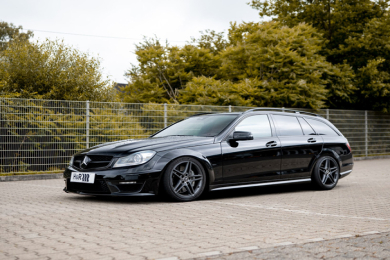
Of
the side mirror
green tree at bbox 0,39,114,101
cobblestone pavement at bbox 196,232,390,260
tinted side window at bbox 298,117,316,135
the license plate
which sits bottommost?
cobblestone pavement at bbox 196,232,390,260

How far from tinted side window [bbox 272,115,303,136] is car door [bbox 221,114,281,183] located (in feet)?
0.70

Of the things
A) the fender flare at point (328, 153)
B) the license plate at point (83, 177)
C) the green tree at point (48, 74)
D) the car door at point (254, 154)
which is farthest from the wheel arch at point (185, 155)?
the green tree at point (48, 74)

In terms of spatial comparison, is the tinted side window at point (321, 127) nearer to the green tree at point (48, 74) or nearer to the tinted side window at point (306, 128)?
the tinted side window at point (306, 128)

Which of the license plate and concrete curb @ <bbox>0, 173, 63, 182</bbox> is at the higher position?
the license plate

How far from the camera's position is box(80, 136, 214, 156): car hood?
7.33 m

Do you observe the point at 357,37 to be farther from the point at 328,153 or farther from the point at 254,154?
the point at 254,154

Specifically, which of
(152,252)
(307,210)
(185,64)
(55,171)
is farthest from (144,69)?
(152,252)

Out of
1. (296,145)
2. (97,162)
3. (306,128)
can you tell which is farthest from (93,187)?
(306,128)

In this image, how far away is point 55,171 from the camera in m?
12.6

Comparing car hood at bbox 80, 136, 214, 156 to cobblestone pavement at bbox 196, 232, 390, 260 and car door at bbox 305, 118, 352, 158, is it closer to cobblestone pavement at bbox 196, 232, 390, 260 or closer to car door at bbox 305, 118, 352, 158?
car door at bbox 305, 118, 352, 158

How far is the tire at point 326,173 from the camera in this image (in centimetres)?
923

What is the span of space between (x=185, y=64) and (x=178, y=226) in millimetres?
22887

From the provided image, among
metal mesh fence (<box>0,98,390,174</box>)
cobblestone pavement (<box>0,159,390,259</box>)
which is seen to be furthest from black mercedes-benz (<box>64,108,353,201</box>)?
metal mesh fence (<box>0,98,390,174</box>)

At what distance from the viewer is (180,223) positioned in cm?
562
